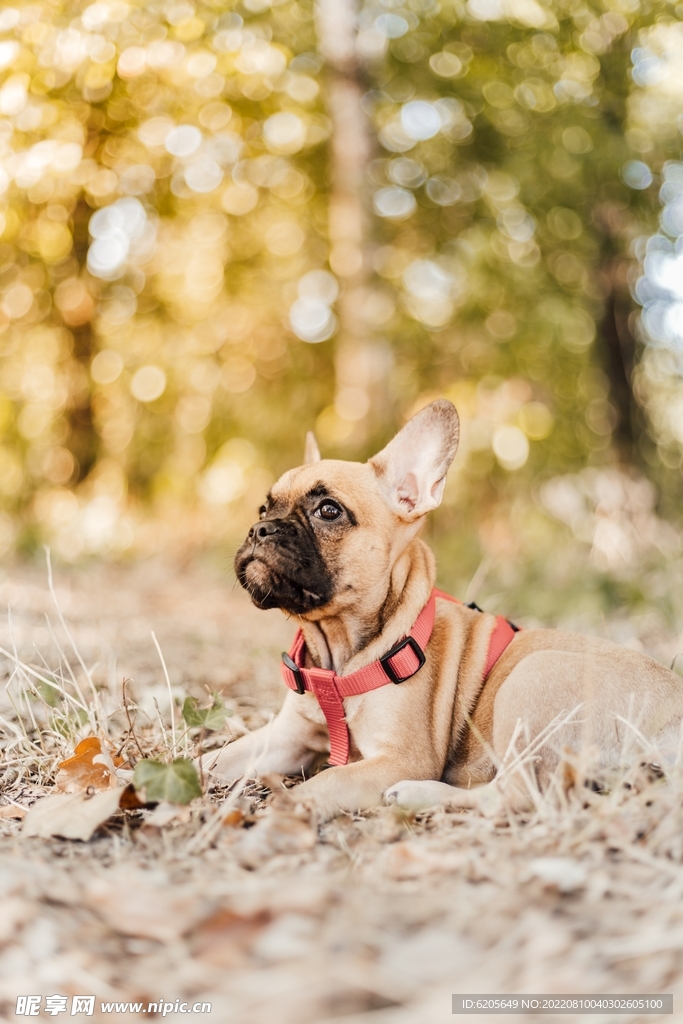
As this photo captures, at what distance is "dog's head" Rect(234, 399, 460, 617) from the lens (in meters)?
3.02

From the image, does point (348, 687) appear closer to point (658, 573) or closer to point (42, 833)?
point (42, 833)

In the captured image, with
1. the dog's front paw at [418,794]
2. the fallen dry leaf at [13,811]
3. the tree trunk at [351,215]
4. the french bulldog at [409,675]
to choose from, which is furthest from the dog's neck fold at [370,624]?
the tree trunk at [351,215]

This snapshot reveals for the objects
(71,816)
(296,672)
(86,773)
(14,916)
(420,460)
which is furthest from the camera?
(420,460)

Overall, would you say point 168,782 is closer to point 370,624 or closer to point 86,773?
point 86,773

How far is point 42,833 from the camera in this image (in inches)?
89.4

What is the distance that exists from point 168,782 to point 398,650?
1.05 m

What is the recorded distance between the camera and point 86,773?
271cm

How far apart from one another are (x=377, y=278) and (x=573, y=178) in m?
2.14

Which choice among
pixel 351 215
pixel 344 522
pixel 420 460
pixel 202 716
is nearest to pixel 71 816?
pixel 202 716

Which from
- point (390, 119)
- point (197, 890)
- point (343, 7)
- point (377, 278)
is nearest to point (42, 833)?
point (197, 890)

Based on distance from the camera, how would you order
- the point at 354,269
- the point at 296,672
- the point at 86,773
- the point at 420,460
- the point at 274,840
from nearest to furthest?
the point at 274,840, the point at 86,773, the point at 296,672, the point at 420,460, the point at 354,269

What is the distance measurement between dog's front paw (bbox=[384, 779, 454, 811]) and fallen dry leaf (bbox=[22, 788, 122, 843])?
0.94 meters

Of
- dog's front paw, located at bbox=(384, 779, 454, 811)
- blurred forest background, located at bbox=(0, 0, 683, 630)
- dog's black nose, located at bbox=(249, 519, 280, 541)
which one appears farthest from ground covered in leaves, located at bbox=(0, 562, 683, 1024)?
blurred forest background, located at bbox=(0, 0, 683, 630)

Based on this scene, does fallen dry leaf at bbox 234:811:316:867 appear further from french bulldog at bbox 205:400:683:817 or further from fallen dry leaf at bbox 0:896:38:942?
fallen dry leaf at bbox 0:896:38:942
